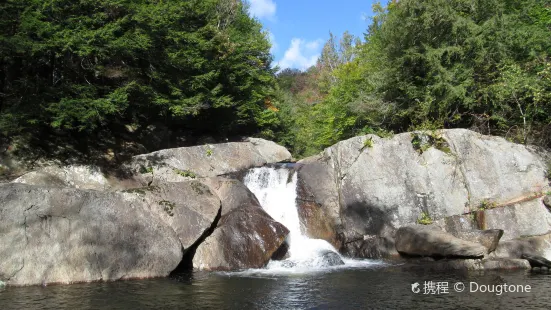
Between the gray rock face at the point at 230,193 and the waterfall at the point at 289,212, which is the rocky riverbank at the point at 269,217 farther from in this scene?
the waterfall at the point at 289,212

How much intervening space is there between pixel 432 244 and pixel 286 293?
562 cm

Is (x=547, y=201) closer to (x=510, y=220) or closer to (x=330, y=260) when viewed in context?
(x=510, y=220)

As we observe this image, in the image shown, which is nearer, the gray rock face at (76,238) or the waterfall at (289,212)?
the gray rock face at (76,238)

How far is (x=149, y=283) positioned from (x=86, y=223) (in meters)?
2.31

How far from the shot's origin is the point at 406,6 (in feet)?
53.0

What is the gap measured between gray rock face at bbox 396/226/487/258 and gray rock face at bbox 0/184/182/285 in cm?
697

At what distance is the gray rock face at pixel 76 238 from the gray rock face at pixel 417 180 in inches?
252

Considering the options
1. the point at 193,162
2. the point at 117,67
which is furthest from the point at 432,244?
the point at 117,67

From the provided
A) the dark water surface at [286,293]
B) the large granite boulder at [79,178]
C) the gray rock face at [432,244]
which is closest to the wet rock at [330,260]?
the dark water surface at [286,293]

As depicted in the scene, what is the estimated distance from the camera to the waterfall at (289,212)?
11.6 meters

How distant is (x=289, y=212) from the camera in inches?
563

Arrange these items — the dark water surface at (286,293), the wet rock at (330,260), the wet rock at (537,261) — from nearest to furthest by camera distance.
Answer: the dark water surface at (286,293) < the wet rock at (537,261) < the wet rock at (330,260)

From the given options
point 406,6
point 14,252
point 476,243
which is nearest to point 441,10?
point 406,6

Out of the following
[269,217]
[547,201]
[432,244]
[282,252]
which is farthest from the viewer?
[547,201]
